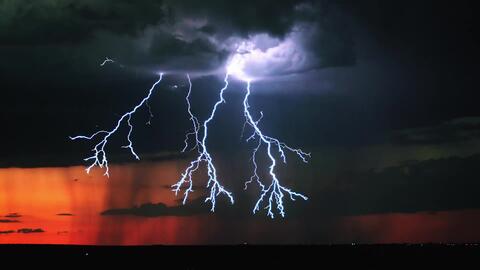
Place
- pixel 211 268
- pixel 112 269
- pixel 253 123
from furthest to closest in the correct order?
pixel 211 268 → pixel 112 269 → pixel 253 123

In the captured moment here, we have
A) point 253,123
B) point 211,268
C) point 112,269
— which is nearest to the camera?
point 253,123

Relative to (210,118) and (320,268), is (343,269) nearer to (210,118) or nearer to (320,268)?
(320,268)

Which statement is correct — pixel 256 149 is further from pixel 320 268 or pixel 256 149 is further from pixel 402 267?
pixel 402 267

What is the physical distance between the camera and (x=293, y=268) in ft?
107

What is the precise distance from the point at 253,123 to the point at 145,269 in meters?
8.58

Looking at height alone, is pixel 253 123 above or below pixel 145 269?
above

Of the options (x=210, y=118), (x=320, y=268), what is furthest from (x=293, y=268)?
(x=210, y=118)

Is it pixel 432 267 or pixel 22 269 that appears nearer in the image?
pixel 22 269

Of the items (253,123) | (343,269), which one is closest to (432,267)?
(343,269)

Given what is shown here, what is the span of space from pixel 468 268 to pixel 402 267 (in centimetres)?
300

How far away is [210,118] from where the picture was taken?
28500 millimetres

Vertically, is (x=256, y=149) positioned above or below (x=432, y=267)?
above

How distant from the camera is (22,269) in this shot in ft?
94.4

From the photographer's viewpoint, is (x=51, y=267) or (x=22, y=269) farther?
(x=51, y=267)
